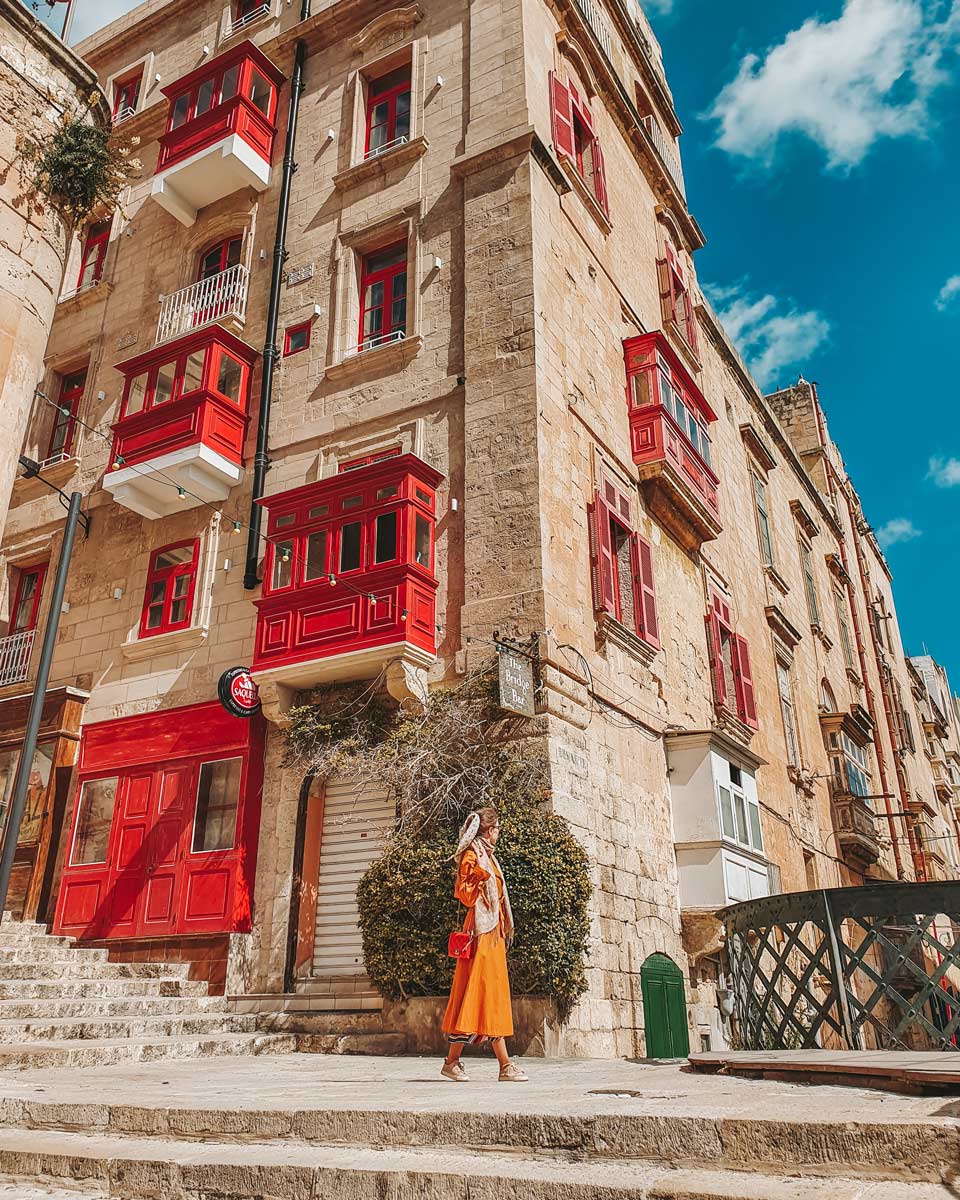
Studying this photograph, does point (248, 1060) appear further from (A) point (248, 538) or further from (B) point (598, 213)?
(B) point (598, 213)

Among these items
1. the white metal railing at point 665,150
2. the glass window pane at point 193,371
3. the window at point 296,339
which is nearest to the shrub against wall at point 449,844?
the window at point 296,339

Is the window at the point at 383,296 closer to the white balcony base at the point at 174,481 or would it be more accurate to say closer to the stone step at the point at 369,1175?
the white balcony base at the point at 174,481

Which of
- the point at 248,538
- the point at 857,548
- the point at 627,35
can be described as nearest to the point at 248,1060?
the point at 248,538

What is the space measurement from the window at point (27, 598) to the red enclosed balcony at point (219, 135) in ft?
22.8

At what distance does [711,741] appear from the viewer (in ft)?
44.7

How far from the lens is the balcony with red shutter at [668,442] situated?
1542 cm

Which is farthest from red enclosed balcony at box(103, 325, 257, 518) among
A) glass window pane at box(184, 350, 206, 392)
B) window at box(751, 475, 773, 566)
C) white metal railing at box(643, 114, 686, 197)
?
window at box(751, 475, 773, 566)

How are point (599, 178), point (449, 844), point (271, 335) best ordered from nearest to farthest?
1. point (449, 844)
2. point (271, 335)
3. point (599, 178)

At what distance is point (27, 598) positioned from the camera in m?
16.5

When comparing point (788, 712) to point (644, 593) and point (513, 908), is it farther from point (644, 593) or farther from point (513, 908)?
point (513, 908)

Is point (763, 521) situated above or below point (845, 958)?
above

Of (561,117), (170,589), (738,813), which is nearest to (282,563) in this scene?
(170,589)

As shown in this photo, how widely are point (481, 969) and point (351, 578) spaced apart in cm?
650

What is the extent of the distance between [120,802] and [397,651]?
16.9ft
